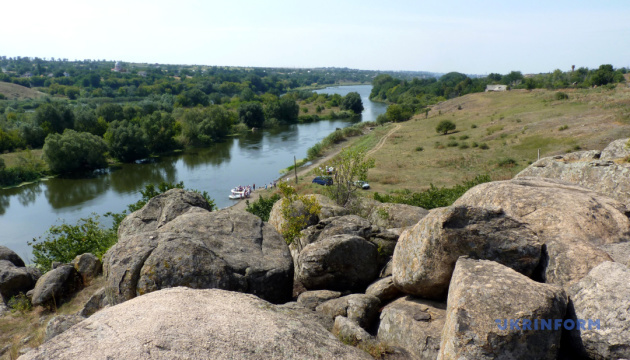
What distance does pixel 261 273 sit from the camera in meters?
10.7

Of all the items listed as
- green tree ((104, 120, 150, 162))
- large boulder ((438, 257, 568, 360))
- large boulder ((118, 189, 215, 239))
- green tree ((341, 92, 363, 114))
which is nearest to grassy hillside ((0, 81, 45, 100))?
green tree ((104, 120, 150, 162))

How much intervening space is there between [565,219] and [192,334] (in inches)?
342

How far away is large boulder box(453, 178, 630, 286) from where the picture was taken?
7.86 m

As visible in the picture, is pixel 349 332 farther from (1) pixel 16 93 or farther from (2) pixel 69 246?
(1) pixel 16 93

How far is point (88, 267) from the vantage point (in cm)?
1633

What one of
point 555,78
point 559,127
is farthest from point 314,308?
point 555,78

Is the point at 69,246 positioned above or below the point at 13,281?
below

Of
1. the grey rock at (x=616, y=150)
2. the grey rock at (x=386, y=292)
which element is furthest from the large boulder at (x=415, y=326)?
the grey rock at (x=616, y=150)

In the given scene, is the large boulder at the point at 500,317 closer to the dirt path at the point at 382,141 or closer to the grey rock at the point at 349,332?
the grey rock at the point at 349,332

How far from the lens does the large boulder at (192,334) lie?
5.49 m

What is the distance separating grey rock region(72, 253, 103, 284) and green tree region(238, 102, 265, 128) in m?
101

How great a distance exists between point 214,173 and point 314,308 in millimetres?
60416

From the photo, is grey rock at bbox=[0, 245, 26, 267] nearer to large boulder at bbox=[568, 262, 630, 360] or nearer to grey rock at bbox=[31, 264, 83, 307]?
grey rock at bbox=[31, 264, 83, 307]

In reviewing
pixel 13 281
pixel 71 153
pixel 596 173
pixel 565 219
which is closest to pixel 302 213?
pixel 565 219
